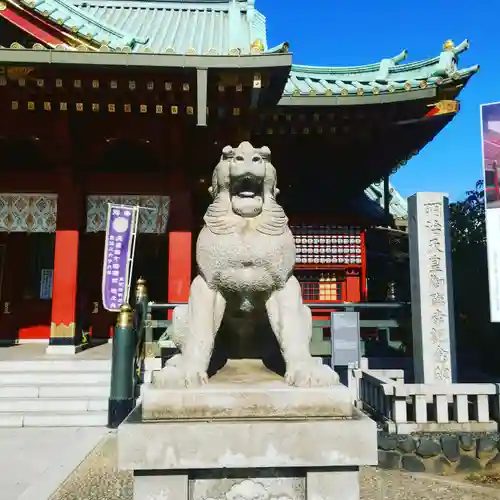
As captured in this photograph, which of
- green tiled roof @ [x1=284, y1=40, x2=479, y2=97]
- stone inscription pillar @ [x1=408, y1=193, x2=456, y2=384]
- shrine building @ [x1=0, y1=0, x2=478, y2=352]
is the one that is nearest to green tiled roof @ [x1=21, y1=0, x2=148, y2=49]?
shrine building @ [x1=0, y1=0, x2=478, y2=352]

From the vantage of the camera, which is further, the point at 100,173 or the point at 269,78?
the point at 100,173

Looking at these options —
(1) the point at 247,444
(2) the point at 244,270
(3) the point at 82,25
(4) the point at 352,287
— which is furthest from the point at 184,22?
(1) the point at 247,444

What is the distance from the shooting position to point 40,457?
4758mm

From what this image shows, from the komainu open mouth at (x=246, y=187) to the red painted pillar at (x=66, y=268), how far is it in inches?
250

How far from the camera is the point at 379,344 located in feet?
26.0

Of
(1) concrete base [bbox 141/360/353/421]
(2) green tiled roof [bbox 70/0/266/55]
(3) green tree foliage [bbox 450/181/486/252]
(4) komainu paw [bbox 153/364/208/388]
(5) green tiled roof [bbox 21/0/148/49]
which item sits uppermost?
(2) green tiled roof [bbox 70/0/266/55]

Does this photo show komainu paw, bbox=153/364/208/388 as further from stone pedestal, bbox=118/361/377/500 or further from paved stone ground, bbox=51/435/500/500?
paved stone ground, bbox=51/435/500/500

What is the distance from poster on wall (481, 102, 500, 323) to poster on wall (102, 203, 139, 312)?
210 inches

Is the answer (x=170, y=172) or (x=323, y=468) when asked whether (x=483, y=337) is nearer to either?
(x=170, y=172)

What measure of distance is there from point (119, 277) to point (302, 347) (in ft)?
18.7

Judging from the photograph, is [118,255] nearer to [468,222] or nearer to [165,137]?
[165,137]

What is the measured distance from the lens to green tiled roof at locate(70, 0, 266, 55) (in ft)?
29.6

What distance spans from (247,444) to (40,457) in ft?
11.1

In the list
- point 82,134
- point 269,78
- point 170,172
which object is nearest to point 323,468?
point 269,78
